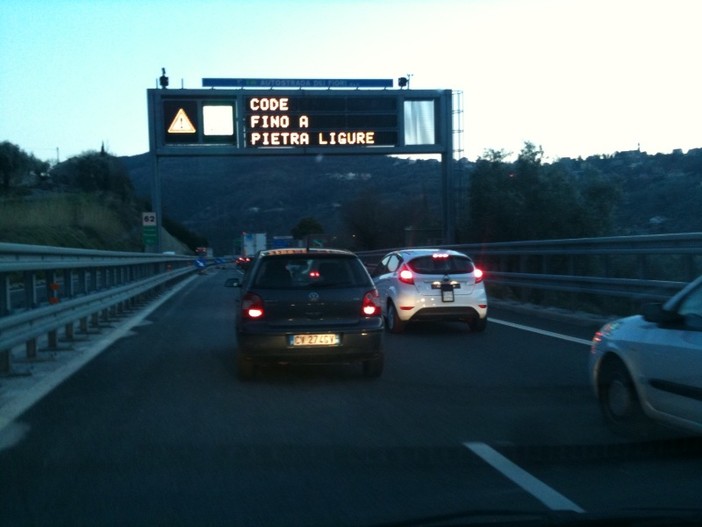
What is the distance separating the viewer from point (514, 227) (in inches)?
1384

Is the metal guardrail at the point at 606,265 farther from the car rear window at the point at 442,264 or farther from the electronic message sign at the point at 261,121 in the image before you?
the electronic message sign at the point at 261,121

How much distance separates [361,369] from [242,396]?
2259mm

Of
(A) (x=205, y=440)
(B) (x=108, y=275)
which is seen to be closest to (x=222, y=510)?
(A) (x=205, y=440)

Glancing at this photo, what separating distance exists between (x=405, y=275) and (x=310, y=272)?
15.4ft

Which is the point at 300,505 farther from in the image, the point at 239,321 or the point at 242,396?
the point at 239,321

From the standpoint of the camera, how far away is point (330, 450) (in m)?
6.79

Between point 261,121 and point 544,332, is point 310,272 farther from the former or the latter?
point 261,121

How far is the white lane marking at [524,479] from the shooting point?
5348mm

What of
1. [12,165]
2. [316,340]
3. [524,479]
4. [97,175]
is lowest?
[524,479]

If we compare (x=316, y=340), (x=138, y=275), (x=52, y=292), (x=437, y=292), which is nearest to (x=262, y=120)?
(x=138, y=275)

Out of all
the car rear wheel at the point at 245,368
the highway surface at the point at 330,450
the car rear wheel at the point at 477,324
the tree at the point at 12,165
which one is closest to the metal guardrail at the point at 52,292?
the highway surface at the point at 330,450

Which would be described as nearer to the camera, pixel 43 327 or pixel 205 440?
pixel 205 440

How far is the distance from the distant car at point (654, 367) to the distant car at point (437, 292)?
6799 mm

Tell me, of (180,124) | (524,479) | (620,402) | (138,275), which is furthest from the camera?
(180,124)
